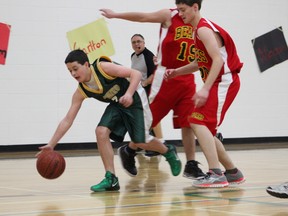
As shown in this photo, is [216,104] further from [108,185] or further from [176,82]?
[108,185]

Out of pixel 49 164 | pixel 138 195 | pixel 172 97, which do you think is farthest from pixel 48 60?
pixel 138 195

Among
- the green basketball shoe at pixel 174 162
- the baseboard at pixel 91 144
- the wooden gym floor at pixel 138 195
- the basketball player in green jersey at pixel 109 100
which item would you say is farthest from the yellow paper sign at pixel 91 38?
the basketball player in green jersey at pixel 109 100

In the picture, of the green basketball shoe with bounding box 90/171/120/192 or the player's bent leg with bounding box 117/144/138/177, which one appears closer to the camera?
the green basketball shoe with bounding box 90/171/120/192

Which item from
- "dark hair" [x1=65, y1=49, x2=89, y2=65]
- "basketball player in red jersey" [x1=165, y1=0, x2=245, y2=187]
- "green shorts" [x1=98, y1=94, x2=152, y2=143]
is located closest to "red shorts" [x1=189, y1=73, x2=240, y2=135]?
"basketball player in red jersey" [x1=165, y1=0, x2=245, y2=187]

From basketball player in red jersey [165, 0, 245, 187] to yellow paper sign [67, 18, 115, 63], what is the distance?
16.7 feet

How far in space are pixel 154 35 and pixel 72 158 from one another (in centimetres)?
327

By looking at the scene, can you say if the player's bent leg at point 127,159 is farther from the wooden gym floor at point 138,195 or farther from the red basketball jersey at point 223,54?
the red basketball jersey at point 223,54

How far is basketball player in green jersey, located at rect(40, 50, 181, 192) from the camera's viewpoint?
4.66 meters

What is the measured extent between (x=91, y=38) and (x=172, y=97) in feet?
15.2

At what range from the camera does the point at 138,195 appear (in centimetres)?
424

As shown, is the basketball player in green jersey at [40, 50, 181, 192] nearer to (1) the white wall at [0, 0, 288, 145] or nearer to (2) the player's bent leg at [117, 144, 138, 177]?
(2) the player's bent leg at [117, 144, 138, 177]

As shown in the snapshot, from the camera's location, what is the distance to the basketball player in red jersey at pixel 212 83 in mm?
4605

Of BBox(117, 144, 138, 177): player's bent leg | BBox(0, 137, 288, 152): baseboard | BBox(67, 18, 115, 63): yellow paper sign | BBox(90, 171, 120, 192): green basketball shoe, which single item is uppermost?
BBox(67, 18, 115, 63): yellow paper sign

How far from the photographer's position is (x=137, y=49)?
28.3ft
